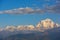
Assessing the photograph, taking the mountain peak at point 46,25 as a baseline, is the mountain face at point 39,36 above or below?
below

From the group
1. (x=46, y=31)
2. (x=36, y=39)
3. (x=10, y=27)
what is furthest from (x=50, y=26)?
(x=10, y=27)

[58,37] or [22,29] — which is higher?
[22,29]

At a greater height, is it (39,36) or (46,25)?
(46,25)

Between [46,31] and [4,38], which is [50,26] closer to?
[46,31]

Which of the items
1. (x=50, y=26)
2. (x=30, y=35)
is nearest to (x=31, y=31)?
(x=30, y=35)

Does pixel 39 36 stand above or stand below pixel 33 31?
below

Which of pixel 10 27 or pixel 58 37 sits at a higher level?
pixel 10 27

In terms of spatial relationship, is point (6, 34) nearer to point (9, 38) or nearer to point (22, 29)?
point (9, 38)

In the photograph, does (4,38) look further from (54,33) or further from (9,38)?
(54,33)

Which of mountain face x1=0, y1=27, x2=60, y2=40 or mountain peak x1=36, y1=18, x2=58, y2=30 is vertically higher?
mountain peak x1=36, y1=18, x2=58, y2=30
